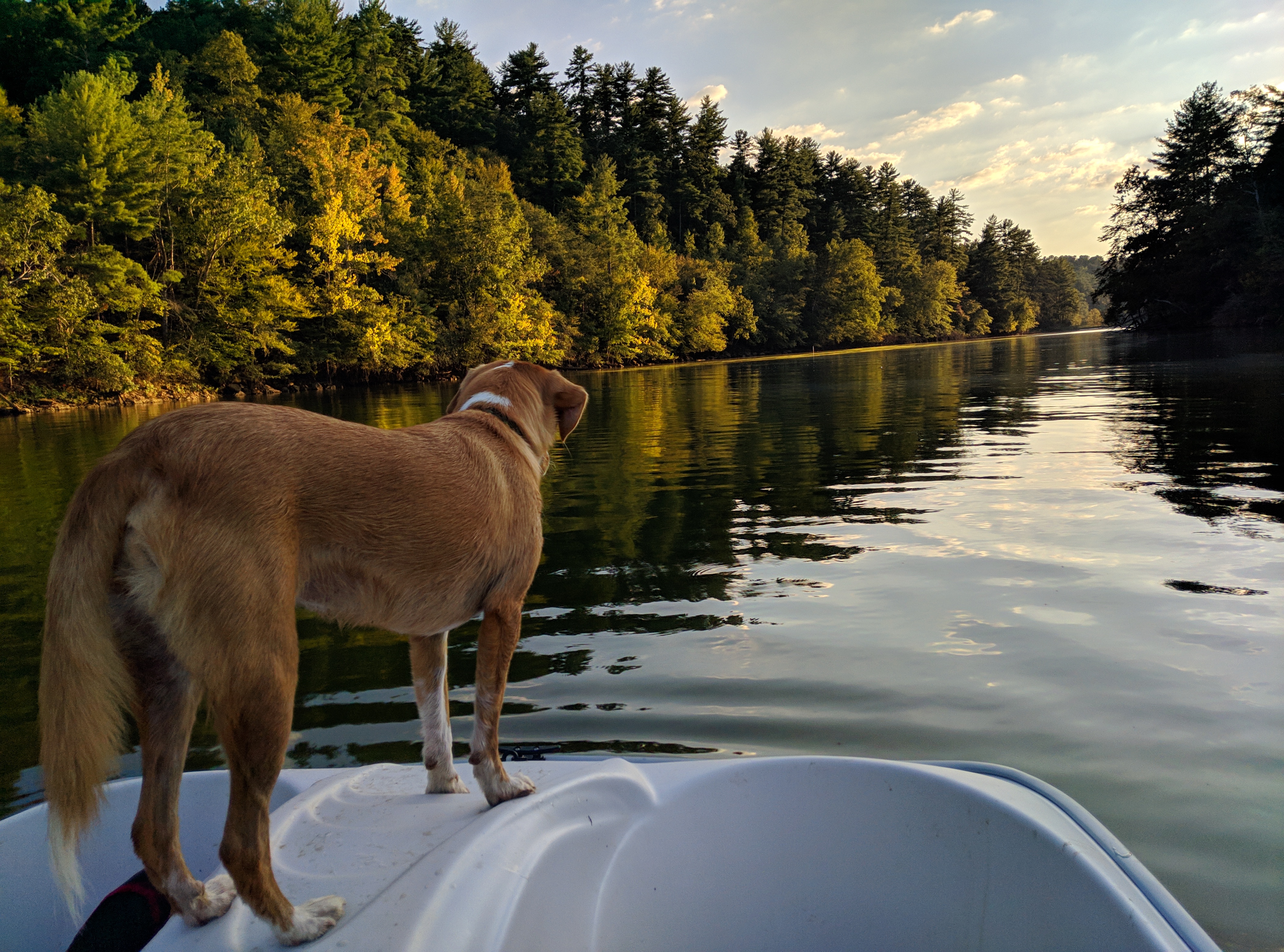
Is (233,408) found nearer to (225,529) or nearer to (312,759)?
(225,529)

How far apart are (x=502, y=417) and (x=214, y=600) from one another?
140cm

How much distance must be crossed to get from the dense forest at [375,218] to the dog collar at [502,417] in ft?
102

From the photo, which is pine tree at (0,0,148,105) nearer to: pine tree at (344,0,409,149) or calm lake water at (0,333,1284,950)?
pine tree at (344,0,409,149)

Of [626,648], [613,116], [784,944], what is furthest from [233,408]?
[613,116]

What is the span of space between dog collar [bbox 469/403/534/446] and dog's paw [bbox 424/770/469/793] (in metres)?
1.25

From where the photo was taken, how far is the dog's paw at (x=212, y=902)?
184 centimetres

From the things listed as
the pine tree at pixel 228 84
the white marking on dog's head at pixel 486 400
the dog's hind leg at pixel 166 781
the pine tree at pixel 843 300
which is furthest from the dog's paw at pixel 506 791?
the pine tree at pixel 843 300

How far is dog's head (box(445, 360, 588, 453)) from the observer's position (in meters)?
3.10

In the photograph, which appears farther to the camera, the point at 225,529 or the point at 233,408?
the point at 233,408

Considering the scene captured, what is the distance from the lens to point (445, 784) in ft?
8.14

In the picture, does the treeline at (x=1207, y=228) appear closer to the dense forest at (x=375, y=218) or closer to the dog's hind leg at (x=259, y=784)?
the dense forest at (x=375, y=218)

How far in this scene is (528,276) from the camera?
47.8m

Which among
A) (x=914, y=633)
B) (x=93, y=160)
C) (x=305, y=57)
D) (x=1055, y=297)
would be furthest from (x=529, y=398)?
(x=1055, y=297)

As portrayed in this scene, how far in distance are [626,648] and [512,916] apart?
338cm
